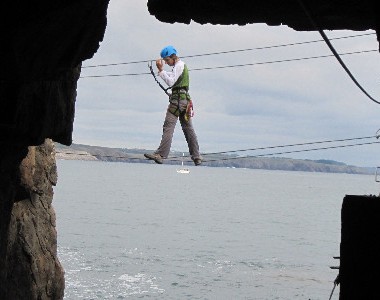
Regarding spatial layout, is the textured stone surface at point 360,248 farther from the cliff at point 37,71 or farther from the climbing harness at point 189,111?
the climbing harness at point 189,111

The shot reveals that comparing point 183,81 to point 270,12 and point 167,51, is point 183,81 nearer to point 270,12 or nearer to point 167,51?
point 167,51

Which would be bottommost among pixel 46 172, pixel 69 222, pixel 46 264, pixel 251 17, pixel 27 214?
pixel 69 222

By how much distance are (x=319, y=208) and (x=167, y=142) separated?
151m

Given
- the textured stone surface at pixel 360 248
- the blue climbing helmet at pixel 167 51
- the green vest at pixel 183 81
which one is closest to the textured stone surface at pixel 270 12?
the textured stone surface at pixel 360 248

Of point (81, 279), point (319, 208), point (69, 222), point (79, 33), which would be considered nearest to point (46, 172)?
point (79, 33)

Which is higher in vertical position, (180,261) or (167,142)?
(167,142)

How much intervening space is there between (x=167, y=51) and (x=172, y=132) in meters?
2.36

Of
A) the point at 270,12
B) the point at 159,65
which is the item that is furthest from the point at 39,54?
the point at 159,65

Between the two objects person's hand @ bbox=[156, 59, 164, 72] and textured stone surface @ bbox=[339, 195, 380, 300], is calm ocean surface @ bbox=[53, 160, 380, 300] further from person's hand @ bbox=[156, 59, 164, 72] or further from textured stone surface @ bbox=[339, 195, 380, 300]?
textured stone surface @ bbox=[339, 195, 380, 300]

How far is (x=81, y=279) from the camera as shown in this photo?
50.4 meters

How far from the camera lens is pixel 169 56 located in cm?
1688

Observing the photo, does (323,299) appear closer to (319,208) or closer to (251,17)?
(251,17)

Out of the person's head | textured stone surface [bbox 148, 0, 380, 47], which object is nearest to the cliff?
textured stone surface [bbox 148, 0, 380, 47]

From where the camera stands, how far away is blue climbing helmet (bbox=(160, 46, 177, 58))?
1663cm
